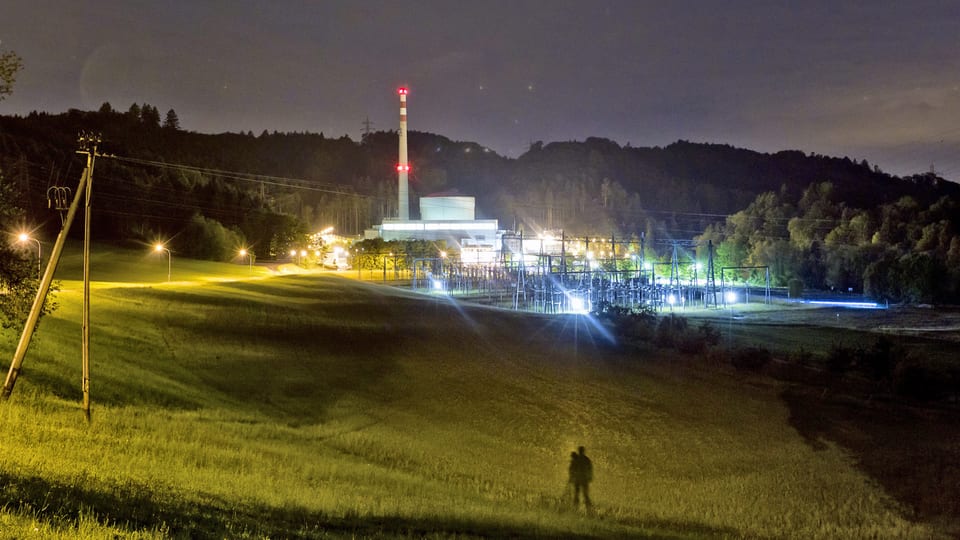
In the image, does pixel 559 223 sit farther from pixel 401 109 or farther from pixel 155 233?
pixel 155 233

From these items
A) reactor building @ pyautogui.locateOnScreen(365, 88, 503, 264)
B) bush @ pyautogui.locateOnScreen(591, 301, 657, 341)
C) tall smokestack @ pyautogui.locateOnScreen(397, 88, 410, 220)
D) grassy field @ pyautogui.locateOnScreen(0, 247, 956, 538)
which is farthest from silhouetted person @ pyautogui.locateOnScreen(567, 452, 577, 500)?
tall smokestack @ pyautogui.locateOnScreen(397, 88, 410, 220)

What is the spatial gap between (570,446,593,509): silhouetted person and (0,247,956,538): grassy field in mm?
240

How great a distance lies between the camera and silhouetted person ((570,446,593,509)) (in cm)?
1430

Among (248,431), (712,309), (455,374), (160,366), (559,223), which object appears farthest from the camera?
(559,223)

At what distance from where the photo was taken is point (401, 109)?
109375 mm

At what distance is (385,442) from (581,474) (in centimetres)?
444

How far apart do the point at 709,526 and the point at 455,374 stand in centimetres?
1384

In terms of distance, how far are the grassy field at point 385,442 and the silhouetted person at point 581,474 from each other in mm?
240

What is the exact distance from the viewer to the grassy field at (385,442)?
32.9ft

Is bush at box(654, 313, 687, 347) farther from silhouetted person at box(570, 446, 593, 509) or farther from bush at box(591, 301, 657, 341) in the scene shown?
silhouetted person at box(570, 446, 593, 509)

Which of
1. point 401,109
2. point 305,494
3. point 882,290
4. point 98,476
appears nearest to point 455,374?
point 305,494

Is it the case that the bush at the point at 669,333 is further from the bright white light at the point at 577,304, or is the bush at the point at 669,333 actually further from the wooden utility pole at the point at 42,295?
the wooden utility pole at the point at 42,295

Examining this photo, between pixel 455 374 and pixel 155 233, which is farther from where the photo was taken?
pixel 155 233

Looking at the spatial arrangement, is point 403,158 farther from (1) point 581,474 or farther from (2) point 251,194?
(1) point 581,474
